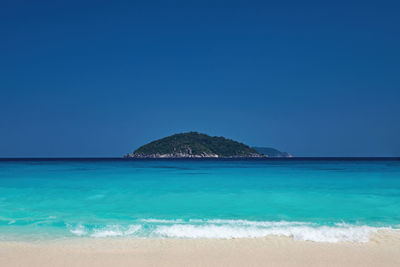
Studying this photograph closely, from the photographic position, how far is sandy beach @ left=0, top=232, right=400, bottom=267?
624 cm

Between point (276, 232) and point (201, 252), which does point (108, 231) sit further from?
point (276, 232)

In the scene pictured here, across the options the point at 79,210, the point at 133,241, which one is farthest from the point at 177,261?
the point at 79,210

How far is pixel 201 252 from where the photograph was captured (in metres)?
6.92

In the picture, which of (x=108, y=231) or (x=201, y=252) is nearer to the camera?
(x=201, y=252)

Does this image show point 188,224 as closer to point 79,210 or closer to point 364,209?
point 79,210

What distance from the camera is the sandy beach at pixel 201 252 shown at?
20.5 feet

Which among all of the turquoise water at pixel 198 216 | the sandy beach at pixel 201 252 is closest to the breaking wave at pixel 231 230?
the turquoise water at pixel 198 216

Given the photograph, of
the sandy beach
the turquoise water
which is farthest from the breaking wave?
the sandy beach

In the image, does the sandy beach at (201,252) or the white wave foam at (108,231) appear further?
the white wave foam at (108,231)

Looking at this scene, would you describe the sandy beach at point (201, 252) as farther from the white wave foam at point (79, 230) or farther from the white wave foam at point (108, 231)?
the white wave foam at point (79, 230)

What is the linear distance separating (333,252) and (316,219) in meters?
4.29

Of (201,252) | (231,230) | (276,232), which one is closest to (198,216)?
(231,230)

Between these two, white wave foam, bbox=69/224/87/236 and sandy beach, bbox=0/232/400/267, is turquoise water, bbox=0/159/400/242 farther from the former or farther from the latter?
sandy beach, bbox=0/232/400/267

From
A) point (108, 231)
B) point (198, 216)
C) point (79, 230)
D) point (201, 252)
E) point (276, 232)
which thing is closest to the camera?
point (201, 252)
